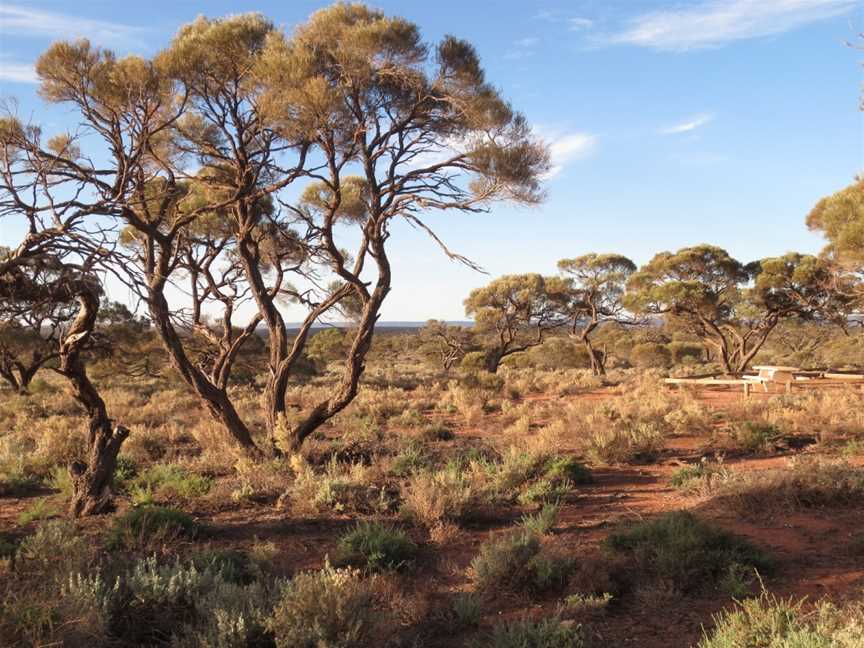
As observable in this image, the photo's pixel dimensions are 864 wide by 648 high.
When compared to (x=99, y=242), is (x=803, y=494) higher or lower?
lower

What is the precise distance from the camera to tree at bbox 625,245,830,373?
2855cm

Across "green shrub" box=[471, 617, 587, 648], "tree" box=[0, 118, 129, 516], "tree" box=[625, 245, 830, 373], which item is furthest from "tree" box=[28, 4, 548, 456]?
"tree" box=[625, 245, 830, 373]

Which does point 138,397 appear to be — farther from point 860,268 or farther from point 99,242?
point 860,268

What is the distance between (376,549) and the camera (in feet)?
19.5

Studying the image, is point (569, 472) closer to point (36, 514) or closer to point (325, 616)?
point (325, 616)

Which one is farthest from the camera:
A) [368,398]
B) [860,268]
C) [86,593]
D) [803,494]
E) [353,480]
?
[368,398]

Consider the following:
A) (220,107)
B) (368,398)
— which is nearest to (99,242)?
(220,107)

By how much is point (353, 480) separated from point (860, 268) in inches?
637

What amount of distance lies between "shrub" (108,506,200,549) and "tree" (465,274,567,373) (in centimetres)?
2813

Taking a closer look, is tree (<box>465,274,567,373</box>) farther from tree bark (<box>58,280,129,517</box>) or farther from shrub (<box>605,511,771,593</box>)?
shrub (<box>605,511,771,593</box>)

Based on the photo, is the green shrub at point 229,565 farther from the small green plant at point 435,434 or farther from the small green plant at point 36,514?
the small green plant at point 435,434

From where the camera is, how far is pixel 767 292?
1141 inches

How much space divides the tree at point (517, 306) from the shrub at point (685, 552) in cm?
2815

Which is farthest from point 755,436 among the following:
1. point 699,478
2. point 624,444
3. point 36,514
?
point 36,514
